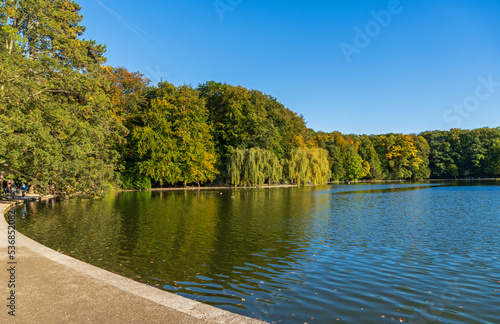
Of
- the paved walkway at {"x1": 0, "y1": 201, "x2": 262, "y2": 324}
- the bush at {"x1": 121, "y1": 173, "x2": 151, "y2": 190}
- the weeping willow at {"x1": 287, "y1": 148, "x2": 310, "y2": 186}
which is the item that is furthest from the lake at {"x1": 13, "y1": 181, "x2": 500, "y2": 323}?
the weeping willow at {"x1": 287, "y1": 148, "x2": 310, "y2": 186}

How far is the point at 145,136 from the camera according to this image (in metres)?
46.4

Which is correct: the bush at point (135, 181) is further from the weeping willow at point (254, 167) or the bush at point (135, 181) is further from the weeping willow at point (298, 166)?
the weeping willow at point (298, 166)

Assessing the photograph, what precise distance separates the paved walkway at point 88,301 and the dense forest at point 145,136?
41.6 ft

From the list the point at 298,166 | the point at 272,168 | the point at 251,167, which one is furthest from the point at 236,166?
the point at 298,166

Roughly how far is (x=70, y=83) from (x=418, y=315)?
22.8 meters

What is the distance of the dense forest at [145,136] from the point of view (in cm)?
1878

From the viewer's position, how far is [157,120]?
159ft

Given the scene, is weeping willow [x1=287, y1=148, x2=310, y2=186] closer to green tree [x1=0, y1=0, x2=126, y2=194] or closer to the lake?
green tree [x1=0, y1=0, x2=126, y2=194]

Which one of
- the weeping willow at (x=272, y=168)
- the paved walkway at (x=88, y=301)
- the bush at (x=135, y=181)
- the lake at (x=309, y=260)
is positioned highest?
the weeping willow at (x=272, y=168)

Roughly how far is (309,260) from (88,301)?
6.78 metres

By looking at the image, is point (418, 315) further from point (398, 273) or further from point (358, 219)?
point (358, 219)

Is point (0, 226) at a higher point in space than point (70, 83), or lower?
lower

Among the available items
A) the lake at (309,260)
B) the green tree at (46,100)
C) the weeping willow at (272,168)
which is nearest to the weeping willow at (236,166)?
the weeping willow at (272,168)

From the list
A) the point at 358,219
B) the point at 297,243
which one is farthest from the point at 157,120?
the point at 297,243
